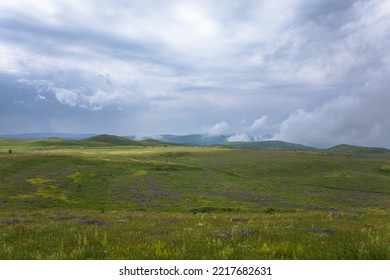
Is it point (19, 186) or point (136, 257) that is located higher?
point (136, 257)

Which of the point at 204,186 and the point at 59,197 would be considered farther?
the point at 204,186

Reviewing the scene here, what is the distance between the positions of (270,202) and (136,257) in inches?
1840

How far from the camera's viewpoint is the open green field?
1065 cm

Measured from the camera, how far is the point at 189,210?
4081 centimetres

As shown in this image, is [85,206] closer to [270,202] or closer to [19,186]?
[19,186]

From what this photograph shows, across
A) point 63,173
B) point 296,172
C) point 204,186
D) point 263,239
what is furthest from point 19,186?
point 296,172

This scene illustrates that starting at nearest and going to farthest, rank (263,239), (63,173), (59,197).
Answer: (263,239), (59,197), (63,173)

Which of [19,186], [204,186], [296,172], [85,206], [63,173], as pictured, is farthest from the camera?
[296,172]

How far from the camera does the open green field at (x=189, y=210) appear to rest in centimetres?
1065

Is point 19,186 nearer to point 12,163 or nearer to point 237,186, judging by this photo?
point 12,163

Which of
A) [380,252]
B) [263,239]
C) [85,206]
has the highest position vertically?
[380,252]

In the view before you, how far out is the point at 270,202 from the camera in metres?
53.2

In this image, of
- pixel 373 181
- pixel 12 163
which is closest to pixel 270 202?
pixel 373 181

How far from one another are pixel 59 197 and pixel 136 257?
48.7m
